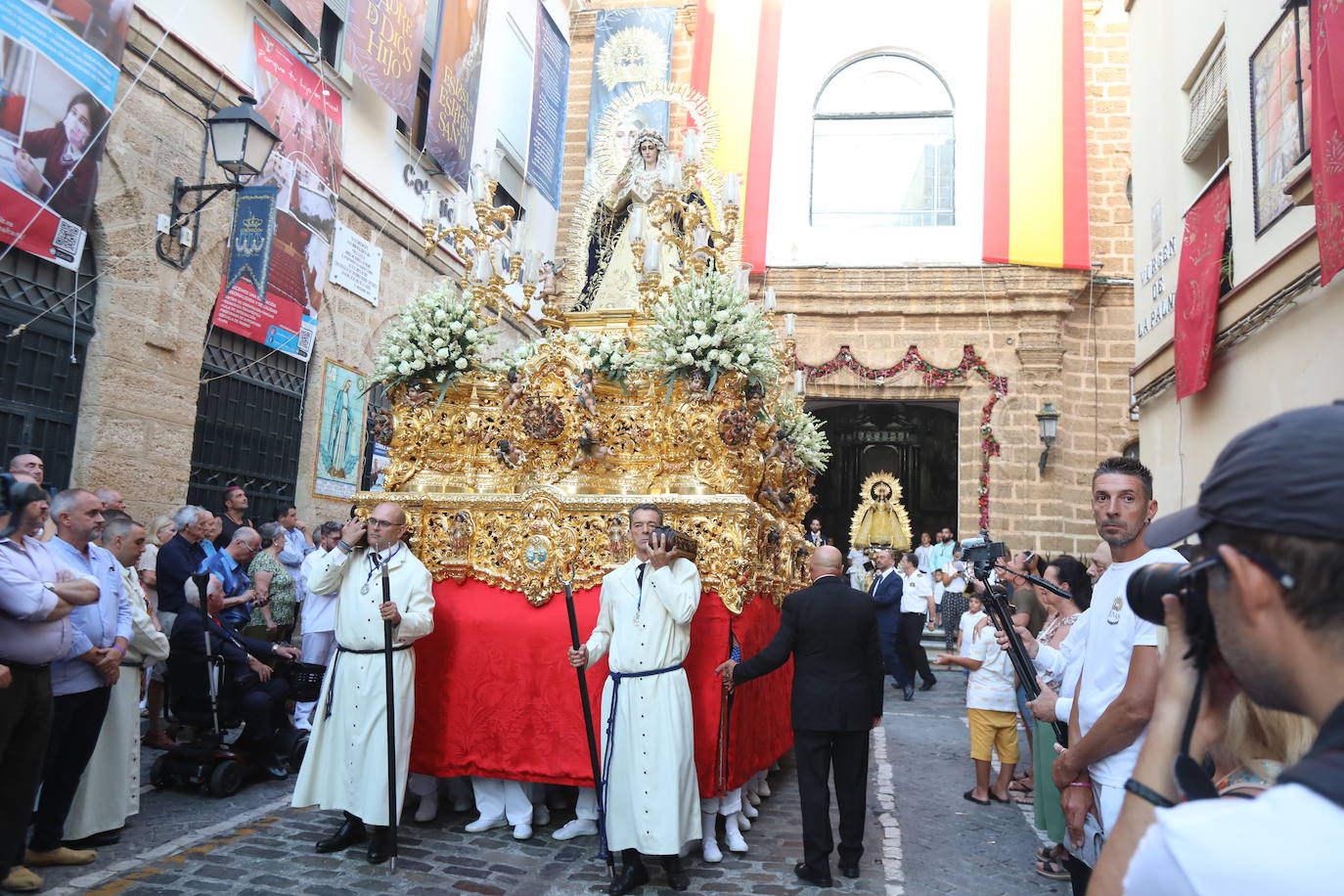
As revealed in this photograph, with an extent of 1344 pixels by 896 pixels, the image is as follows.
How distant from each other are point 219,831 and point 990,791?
520cm

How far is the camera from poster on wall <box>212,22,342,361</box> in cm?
928

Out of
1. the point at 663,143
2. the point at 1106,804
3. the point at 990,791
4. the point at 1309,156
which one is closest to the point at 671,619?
the point at 1106,804

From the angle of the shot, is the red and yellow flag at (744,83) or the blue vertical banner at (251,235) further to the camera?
the red and yellow flag at (744,83)

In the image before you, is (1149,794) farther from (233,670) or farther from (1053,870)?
(233,670)

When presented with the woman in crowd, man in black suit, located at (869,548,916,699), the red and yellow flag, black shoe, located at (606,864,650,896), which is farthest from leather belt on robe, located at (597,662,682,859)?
the red and yellow flag

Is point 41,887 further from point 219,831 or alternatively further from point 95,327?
point 95,327

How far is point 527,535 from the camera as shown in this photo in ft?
18.3

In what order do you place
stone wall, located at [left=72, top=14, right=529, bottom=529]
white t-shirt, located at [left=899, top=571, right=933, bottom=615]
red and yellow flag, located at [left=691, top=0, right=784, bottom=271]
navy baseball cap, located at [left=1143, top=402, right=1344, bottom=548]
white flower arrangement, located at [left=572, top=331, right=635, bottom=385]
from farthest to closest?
red and yellow flag, located at [left=691, top=0, right=784, bottom=271], white t-shirt, located at [left=899, top=571, right=933, bottom=615], stone wall, located at [left=72, top=14, right=529, bottom=529], white flower arrangement, located at [left=572, top=331, right=635, bottom=385], navy baseball cap, located at [left=1143, top=402, right=1344, bottom=548]

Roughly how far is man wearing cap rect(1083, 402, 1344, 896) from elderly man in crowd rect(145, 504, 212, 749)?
6426mm

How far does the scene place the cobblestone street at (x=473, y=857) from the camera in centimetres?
430

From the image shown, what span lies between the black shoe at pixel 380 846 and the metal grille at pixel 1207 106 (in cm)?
955

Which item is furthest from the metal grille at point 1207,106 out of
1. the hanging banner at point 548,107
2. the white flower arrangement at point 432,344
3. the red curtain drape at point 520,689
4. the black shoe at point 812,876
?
the hanging banner at point 548,107

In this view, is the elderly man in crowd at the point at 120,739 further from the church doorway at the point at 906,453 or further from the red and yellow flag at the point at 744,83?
the church doorway at the point at 906,453

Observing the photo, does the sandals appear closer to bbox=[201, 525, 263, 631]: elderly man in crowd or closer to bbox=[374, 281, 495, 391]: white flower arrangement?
bbox=[374, 281, 495, 391]: white flower arrangement
